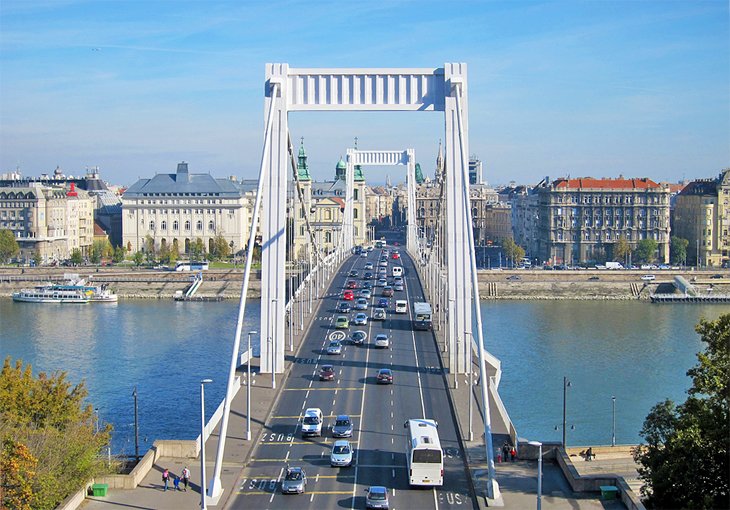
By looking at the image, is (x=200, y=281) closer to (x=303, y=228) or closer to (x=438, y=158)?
(x=303, y=228)

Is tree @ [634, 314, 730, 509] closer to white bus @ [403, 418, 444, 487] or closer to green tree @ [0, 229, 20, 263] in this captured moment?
white bus @ [403, 418, 444, 487]

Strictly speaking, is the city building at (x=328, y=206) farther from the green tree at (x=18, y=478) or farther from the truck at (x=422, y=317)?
the green tree at (x=18, y=478)

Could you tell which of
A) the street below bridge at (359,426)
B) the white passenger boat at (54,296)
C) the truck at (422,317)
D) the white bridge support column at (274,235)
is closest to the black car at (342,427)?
the street below bridge at (359,426)

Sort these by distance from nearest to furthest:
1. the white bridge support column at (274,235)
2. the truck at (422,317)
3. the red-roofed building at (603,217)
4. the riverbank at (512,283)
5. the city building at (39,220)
A: the white bridge support column at (274,235) < the truck at (422,317) < the riverbank at (512,283) < the red-roofed building at (603,217) < the city building at (39,220)

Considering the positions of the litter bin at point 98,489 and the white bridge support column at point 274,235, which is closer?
the litter bin at point 98,489

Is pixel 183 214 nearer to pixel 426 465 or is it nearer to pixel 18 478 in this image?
pixel 426 465

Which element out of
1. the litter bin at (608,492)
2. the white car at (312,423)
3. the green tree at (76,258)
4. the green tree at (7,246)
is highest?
the green tree at (7,246)

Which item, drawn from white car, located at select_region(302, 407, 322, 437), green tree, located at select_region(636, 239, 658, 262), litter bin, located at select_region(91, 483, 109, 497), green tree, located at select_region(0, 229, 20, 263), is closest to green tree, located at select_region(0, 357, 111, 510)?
litter bin, located at select_region(91, 483, 109, 497)
